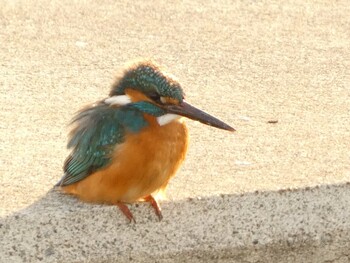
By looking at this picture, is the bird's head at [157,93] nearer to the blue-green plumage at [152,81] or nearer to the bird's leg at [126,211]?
the blue-green plumage at [152,81]

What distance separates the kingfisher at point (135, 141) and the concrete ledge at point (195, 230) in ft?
0.31

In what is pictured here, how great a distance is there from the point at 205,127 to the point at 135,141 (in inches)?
46.4

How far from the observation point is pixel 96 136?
4.91 m

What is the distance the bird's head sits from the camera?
4797 mm

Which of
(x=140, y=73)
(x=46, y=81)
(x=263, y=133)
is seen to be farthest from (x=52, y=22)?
(x=140, y=73)

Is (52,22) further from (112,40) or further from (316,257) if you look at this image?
(316,257)

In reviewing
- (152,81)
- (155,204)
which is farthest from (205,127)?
(152,81)

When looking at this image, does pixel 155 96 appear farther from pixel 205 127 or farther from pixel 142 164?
pixel 205 127

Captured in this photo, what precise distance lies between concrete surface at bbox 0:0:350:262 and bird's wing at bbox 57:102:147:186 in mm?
164

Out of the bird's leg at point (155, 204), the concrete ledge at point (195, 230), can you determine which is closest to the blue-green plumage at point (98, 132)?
the concrete ledge at point (195, 230)

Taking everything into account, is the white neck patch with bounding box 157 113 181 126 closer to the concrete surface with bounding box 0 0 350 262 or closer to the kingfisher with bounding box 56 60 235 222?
the kingfisher with bounding box 56 60 235 222

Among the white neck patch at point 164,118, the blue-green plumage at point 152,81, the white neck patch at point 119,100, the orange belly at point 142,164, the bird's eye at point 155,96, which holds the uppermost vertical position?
the blue-green plumage at point 152,81

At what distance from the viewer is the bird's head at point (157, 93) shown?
4797mm

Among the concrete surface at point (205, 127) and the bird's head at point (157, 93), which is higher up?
the bird's head at point (157, 93)
